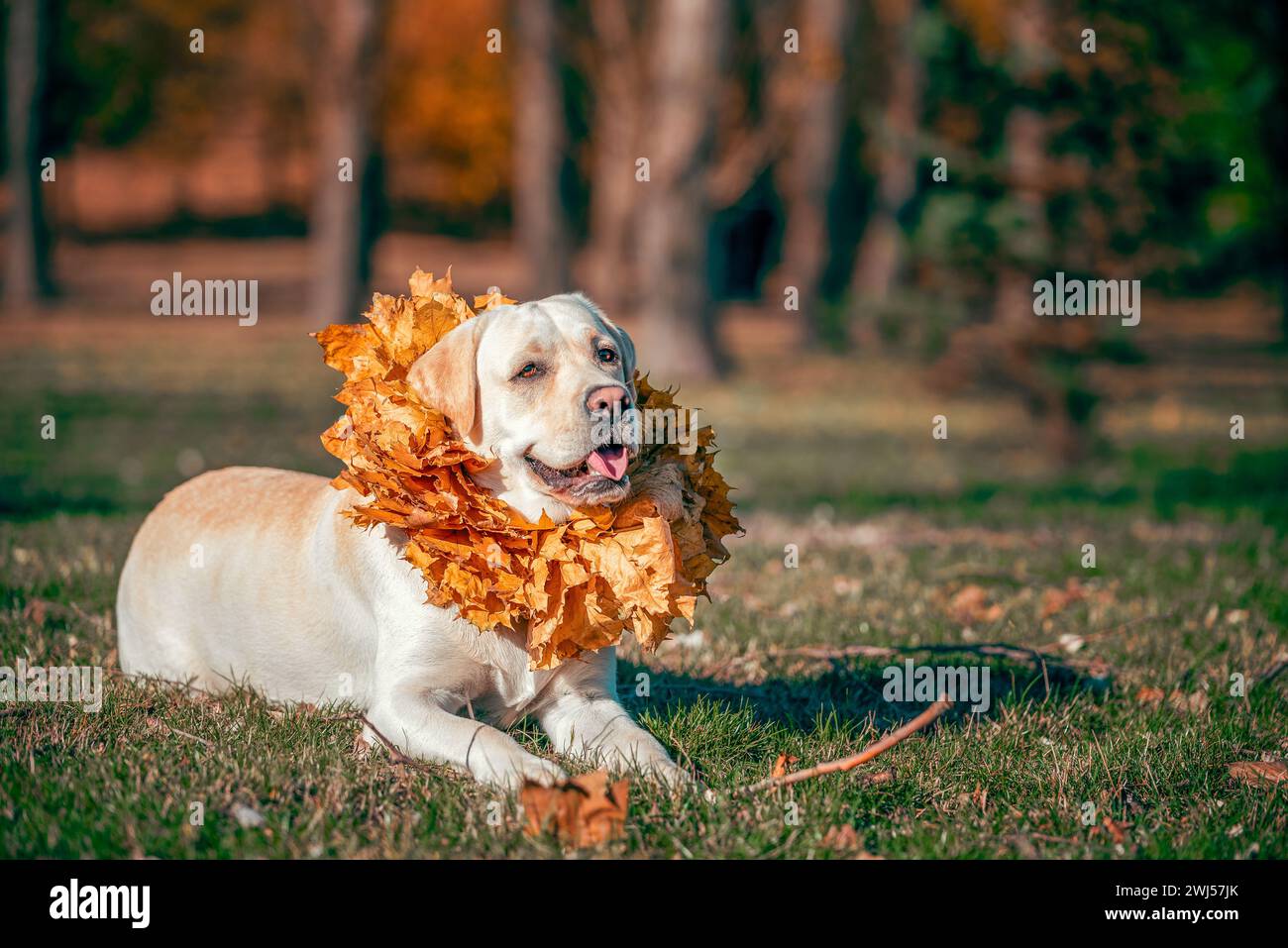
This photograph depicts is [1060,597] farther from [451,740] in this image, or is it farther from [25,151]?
[25,151]

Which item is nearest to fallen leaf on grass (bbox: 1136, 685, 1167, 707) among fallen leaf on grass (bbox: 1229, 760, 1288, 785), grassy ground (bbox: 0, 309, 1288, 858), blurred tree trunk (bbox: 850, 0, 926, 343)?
grassy ground (bbox: 0, 309, 1288, 858)

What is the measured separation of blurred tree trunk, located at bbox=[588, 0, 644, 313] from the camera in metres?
24.5

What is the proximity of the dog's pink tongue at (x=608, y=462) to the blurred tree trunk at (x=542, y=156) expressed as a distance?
21216 mm

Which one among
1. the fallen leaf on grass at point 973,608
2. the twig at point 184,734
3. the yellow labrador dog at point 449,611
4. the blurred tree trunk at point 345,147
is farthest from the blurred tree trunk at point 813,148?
the twig at point 184,734

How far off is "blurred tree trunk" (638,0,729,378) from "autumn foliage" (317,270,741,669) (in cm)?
1481

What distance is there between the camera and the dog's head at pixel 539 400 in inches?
163

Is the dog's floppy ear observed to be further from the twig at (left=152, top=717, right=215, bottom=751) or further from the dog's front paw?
the twig at (left=152, top=717, right=215, bottom=751)

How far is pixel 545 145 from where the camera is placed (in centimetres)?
2608

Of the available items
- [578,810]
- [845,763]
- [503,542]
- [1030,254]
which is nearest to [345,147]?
[1030,254]

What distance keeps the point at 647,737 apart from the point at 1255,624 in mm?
3719

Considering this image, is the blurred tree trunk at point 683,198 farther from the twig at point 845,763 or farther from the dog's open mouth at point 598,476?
the twig at point 845,763
